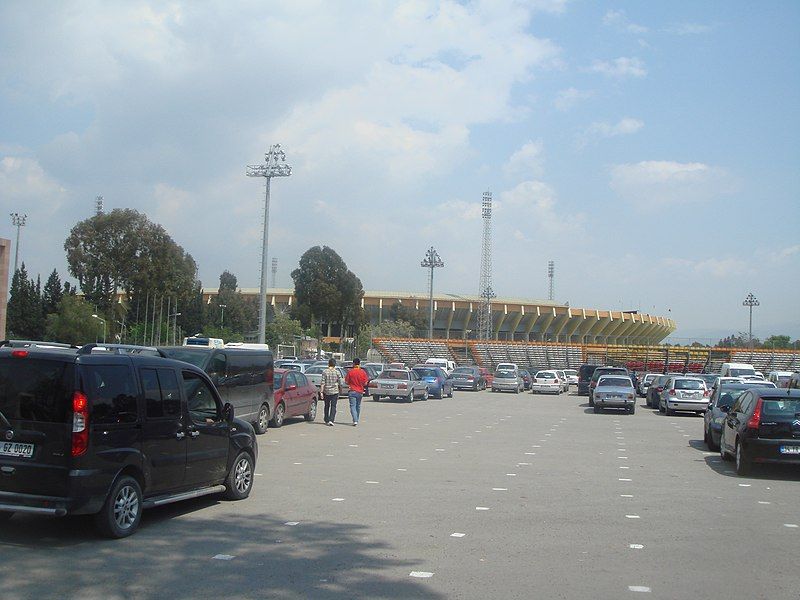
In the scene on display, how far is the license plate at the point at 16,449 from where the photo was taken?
8188mm

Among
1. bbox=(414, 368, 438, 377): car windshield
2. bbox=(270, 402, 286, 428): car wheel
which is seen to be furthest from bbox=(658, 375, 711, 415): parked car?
bbox=(270, 402, 286, 428): car wheel

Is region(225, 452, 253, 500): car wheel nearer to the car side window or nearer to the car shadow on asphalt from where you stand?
the car side window

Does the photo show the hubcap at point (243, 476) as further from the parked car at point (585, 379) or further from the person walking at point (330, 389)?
the parked car at point (585, 379)

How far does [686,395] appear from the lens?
3250 centimetres

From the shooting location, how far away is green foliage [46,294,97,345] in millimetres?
62031

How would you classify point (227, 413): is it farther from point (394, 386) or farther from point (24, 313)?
point (24, 313)

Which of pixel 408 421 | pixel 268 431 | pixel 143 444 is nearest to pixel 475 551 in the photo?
pixel 143 444

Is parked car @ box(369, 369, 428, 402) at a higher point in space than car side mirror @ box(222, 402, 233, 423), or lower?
lower

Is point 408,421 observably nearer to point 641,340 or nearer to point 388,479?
point 388,479

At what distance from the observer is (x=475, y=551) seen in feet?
27.4

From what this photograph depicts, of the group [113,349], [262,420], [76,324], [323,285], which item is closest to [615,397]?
[262,420]

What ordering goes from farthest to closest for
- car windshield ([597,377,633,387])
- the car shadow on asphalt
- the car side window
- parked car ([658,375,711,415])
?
car windshield ([597,377,633,387])
parked car ([658,375,711,415])
the car side window
the car shadow on asphalt

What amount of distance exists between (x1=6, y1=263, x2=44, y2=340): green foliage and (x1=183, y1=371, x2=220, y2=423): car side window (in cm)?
6694

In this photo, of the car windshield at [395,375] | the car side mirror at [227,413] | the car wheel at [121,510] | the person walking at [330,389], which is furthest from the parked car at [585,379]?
the car wheel at [121,510]
